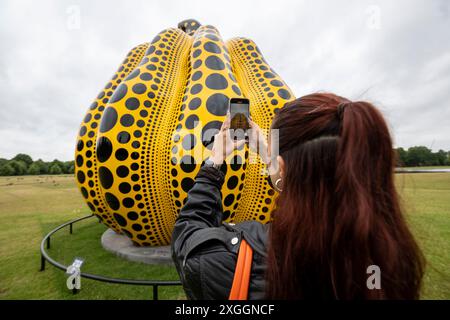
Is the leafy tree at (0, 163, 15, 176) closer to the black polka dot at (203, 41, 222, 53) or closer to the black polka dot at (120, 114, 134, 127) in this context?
the black polka dot at (120, 114, 134, 127)

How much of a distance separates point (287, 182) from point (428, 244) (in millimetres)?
8871

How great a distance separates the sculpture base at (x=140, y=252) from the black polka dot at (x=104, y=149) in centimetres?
238

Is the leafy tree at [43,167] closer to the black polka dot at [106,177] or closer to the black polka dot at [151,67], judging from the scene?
the black polka dot at [106,177]

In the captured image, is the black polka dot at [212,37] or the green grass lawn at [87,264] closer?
the green grass lawn at [87,264]

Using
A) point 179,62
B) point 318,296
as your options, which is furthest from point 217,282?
point 179,62

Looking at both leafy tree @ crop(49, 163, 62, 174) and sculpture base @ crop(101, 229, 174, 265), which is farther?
leafy tree @ crop(49, 163, 62, 174)

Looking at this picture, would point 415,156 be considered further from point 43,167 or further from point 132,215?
point 43,167

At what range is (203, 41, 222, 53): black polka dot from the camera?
219 inches

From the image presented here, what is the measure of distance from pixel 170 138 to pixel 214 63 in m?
1.86

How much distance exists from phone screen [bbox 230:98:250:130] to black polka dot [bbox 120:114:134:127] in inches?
148

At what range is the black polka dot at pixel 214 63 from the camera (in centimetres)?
526

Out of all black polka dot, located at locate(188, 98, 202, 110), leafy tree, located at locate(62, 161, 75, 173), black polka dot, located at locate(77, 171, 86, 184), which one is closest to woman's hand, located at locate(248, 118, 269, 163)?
black polka dot, located at locate(188, 98, 202, 110)

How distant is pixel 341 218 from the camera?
93 cm

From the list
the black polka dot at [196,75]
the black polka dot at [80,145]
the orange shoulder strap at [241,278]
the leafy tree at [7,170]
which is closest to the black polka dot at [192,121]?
the black polka dot at [196,75]
